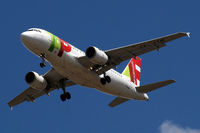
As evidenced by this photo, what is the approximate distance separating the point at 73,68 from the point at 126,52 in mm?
5088

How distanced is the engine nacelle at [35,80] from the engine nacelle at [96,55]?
6578 mm

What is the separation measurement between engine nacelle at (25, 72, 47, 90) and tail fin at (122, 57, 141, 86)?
9.80 meters

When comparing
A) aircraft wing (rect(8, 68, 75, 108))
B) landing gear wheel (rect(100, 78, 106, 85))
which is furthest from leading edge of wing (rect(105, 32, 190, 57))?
aircraft wing (rect(8, 68, 75, 108))

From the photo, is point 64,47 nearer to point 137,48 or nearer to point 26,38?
point 26,38

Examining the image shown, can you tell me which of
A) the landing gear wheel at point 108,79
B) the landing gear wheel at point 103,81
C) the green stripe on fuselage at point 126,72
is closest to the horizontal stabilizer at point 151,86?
the green stripe on fuselage at point 126,72

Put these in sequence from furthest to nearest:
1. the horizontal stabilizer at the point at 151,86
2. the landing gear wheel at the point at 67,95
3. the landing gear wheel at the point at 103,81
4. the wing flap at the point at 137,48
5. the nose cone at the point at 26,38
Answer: the landing gear wheel at the point at 67,95 < the horizontal stabilizer at the point at 151,86 < the landing gear wheel at the point at 103,81 < the wing flap at the point at 137,48 < the nose cone at the point at 26,38

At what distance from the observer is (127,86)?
145 ft

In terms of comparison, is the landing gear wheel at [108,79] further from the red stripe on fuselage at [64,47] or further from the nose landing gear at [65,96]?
the nose landing gear at [65,96]

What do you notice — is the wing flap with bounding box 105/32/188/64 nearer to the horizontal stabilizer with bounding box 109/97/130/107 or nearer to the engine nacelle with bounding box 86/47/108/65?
the engine nacelle with bounding box 86/47/108/65

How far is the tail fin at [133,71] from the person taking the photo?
158 feet

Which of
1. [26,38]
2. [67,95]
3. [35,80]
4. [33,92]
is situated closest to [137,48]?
[67,95]

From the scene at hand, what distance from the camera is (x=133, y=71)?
50125mm

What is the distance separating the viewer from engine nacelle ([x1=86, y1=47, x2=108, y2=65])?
126 ft

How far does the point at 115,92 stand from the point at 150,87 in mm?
3846
